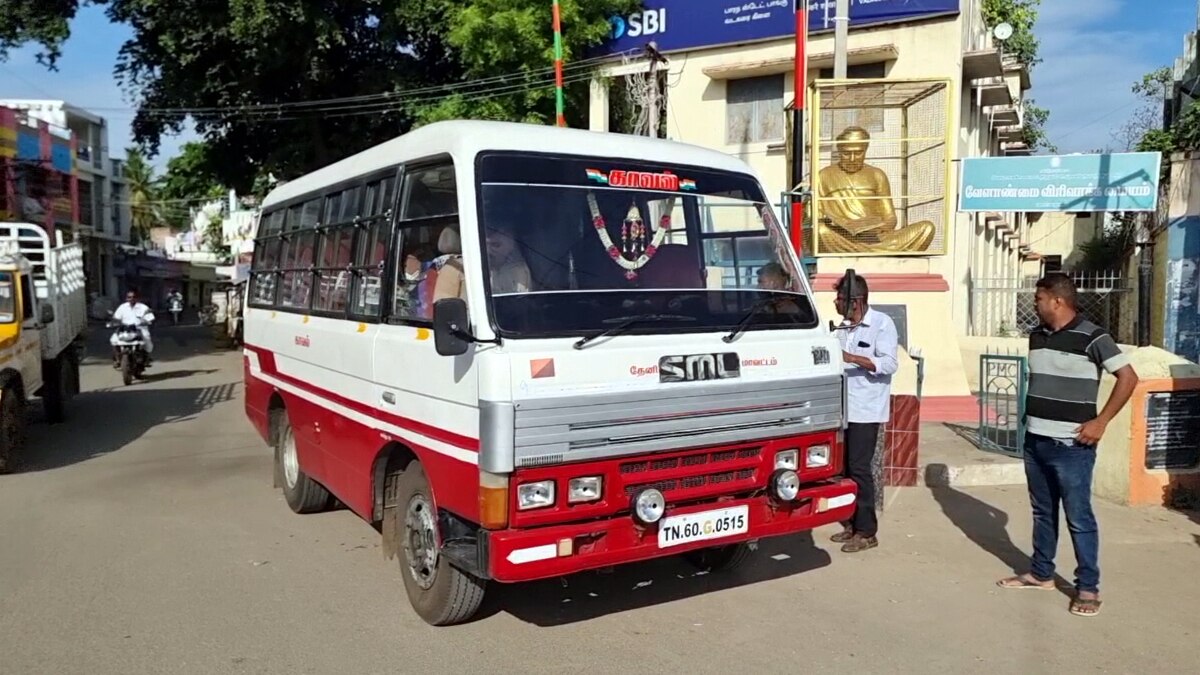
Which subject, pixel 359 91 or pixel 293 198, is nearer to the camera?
pixel 293 198

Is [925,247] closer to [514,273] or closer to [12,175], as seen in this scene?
[514,273]

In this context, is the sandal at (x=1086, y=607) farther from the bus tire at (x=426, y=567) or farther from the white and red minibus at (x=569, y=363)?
the bus tire at (x=426, y=567)

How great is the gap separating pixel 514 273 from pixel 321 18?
55.3 ft

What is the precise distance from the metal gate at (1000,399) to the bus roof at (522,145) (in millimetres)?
4431

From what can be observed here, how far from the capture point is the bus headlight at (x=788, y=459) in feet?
15.8

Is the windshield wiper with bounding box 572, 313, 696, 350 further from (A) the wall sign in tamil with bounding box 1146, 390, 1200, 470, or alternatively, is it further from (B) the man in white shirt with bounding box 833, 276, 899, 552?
(A) the wall sign in tamil with bounding box 1146, 390, 1200, 470

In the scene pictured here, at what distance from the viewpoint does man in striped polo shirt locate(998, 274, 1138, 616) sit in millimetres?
4770

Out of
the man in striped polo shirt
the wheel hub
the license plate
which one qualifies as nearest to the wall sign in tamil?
the man in striped polo shirt

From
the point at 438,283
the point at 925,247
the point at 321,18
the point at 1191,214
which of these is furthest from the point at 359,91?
the point at 438,283

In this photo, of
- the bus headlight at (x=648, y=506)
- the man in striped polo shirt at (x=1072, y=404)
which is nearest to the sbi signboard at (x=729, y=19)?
the man in striped polo shirt at (x=1072, y=404)

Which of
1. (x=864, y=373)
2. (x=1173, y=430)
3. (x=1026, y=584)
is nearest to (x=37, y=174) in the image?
(x=864, y=373)

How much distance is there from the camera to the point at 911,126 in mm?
12031

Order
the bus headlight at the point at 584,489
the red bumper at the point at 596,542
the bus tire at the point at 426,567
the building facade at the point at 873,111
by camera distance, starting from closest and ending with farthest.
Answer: the red bumper at the point at 596,542 < the bus headlight at the point at 584,489 < the bus tire at the point at 426,567 < the building facade at the point at 873,111

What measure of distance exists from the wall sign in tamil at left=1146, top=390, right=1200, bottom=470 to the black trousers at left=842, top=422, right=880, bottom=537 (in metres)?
2.68
